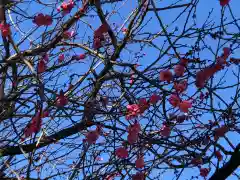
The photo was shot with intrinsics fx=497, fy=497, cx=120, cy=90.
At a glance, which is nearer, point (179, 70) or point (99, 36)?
point (179, 70)

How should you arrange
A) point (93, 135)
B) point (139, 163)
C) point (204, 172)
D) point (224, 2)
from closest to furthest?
point (224, 2), point (139, 163), point (93, 135), point (204, 172)

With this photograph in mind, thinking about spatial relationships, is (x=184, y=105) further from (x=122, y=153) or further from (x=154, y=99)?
(x=122, y=153)

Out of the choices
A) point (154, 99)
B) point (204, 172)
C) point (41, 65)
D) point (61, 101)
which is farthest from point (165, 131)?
point (41, 65)

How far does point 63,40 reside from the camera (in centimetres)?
531

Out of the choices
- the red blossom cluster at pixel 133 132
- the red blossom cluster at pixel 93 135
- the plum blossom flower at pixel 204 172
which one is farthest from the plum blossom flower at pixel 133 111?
the plum blossom flower at pixel 204 172

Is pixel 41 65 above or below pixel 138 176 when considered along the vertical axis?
above

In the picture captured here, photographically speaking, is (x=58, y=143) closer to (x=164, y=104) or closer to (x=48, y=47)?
(x=48, y=47)

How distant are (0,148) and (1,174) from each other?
25cm

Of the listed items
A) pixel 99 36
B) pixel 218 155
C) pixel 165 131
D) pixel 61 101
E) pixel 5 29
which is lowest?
pixel 218 155

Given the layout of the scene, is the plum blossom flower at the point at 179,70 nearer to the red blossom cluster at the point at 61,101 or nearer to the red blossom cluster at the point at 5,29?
the red blossom cluster at the point at 61,101

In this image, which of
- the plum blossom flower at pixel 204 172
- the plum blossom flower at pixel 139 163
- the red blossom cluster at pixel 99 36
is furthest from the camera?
the plum blossom flower at pixel 204 172

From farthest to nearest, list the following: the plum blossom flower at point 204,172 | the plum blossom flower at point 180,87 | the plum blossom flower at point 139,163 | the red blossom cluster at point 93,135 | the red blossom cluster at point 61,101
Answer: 1. the plum blossom flower at point 204,172
2. the red blossom cluster at point 93,135
3. the plum blossom flower at point 139,163
4. the plum blossom flower at point 180,87
5. the red blossom cluster at point 61,101

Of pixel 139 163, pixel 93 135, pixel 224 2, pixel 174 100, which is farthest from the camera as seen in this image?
pixel 93 135

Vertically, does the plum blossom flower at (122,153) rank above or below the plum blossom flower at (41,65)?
below
